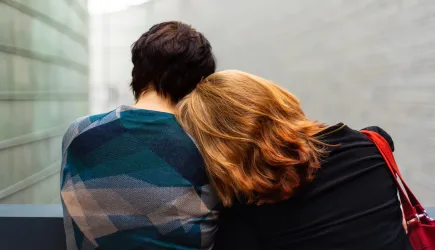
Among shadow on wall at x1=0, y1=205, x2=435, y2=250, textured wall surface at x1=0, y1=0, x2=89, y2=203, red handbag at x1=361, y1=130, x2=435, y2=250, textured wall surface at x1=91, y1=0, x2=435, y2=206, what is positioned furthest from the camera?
textured wall surface at x1=91, y1=0, x2=435, y2=206

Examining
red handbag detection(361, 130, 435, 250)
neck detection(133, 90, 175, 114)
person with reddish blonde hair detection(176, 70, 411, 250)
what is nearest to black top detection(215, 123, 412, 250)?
person with reddish blonde hair detection(176, 70, 411, 250)

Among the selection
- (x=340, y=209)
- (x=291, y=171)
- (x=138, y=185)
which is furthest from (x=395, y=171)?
(x=138, y=185)

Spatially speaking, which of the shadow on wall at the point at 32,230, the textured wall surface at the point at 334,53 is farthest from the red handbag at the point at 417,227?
the textured wall surface at the point at 334,53

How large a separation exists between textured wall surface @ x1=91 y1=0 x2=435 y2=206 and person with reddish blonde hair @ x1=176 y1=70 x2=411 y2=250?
1698 mm

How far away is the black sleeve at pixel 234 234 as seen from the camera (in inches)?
47.0

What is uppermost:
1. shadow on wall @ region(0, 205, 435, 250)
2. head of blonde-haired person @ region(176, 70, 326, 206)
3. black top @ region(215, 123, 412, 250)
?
head of blonde-haired person @ region(176, 70, 326, 206)

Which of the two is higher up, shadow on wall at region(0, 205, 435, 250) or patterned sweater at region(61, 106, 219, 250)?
patterned sweater at region(61, 106, 219, 250)

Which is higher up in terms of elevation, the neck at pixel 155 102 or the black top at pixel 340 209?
the neck at pixel 155 102

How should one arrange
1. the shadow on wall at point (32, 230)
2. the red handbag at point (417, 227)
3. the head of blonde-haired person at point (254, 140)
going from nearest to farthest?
the head of blonde-haired person at point (254, 140)
the red handbag at point (417, 227)
the shadow on wall at point (32, 230)

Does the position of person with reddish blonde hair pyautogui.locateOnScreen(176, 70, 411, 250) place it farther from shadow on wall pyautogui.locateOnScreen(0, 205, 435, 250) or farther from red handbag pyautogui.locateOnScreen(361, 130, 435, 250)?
shadow on wall pyautogui.locateOnScreen(0, 205, 435, 250)

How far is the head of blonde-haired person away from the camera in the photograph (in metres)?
0.97

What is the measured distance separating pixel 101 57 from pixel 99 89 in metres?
0.24

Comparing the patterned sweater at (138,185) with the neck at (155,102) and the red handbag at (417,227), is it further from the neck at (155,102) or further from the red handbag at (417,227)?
the red handbag at (417,227)

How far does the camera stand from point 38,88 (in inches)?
104
